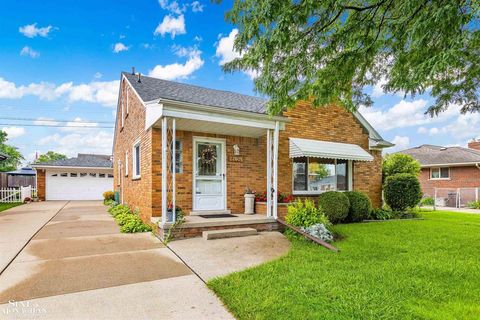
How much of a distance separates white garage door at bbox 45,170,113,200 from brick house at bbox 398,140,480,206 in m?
28.7

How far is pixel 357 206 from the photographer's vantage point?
10273mm

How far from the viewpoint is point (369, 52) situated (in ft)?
16.5

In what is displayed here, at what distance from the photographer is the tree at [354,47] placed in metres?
3.77

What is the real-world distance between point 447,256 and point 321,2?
5.72 meters

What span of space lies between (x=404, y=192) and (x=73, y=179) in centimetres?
2469

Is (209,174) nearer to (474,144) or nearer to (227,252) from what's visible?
(227,252)

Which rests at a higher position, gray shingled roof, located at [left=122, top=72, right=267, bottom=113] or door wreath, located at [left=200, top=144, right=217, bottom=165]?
gray shingled roof, located at [left=122, top=72, right=267, bottom=113]

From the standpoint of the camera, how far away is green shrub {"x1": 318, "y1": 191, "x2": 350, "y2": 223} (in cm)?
944

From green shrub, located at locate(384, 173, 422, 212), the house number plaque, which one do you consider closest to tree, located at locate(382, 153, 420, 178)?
green shrub, located at locate(384, 173, 422, 212)

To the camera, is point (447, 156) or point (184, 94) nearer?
point (184, 94)

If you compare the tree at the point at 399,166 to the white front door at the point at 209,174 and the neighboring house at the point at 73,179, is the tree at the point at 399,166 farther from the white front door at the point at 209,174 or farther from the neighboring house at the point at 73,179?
the neighboring house at the point at 73,179

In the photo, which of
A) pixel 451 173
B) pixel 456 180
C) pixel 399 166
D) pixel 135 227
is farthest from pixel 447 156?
pixel 135 227

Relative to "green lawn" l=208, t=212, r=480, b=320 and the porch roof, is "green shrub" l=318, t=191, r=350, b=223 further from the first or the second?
"green lawn" l=208, t=212, r=480, b=320

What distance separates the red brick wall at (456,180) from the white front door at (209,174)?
2308cm
